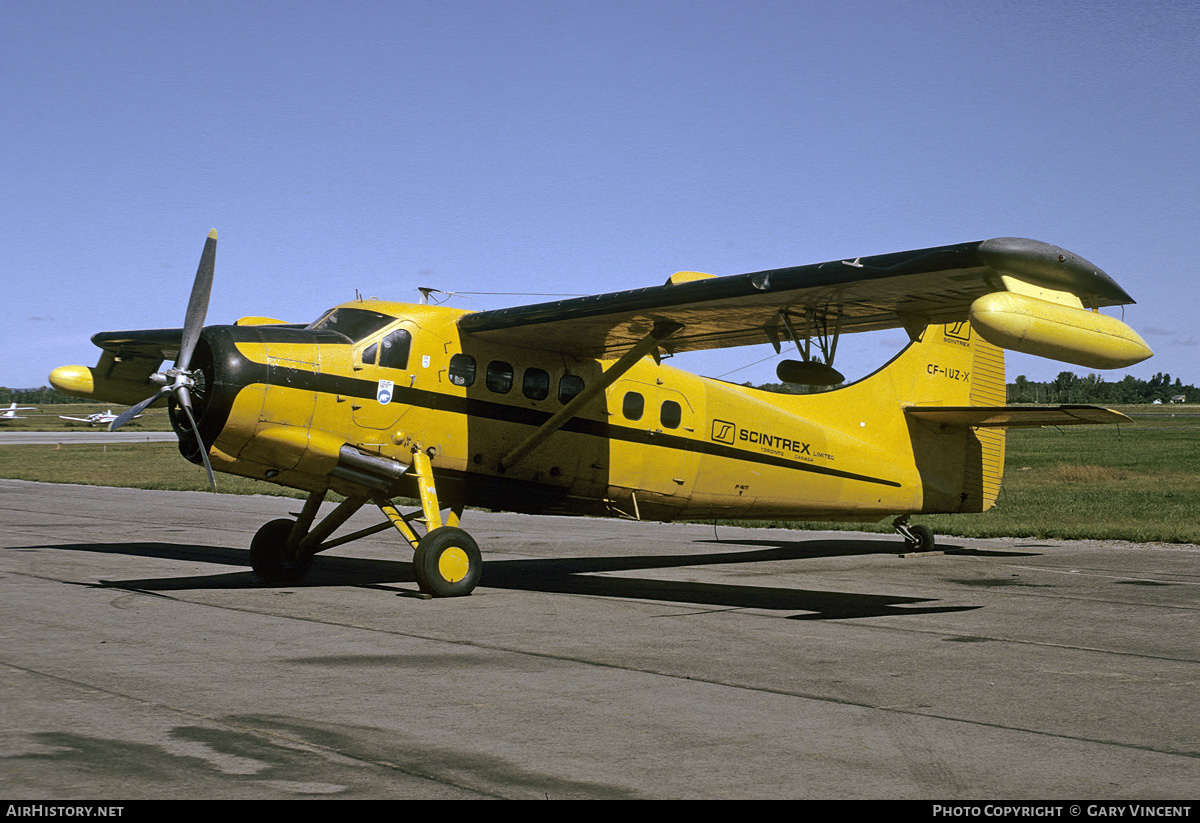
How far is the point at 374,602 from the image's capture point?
12.0 meters

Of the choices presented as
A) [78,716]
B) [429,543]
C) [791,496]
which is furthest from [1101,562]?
[78,716]

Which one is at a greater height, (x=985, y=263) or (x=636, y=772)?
(x=985, y=263)

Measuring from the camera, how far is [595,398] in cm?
1411

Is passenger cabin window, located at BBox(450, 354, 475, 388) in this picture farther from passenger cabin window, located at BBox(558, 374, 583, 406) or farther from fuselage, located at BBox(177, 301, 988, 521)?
passenger cabin window, located at BBox(558, 374, 583, 406)

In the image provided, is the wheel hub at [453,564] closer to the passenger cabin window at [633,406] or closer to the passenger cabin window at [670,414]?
the passenger cabin window at [633,406]

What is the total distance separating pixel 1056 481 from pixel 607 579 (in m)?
27.9

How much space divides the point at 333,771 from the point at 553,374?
30.1 ft

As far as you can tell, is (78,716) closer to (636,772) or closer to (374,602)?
(636,772)

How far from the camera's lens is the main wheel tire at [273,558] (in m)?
13.9

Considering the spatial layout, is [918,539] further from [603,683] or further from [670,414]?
[603,683]

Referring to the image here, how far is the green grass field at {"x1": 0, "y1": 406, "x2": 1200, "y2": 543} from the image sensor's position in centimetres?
2211

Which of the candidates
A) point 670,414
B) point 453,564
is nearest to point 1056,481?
point 670,414

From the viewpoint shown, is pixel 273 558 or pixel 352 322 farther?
pixel 273 558

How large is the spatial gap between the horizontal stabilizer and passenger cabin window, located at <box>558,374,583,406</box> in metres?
6.11
